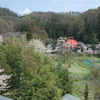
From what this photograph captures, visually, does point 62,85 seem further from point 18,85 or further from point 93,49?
point 93,49

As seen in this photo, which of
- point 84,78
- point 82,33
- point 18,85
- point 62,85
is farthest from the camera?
point 82,33

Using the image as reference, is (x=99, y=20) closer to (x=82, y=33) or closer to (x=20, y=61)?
(x=82, y=33)

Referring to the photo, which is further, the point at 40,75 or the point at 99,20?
the point at 99,20

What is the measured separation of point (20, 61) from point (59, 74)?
1.92m

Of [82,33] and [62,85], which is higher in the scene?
[82,33]

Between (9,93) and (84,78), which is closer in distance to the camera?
(9,93)

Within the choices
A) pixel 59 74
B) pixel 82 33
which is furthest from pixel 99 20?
pixel 59 74

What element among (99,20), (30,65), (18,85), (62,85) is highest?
(99,20)

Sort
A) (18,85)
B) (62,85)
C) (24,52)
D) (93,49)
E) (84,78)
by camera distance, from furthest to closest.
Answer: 1. (93,49)
2. (84,78)
3. (62,85)
4. (24,52)
5. (18,85)

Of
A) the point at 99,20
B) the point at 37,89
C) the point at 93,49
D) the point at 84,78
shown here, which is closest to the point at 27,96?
the point at 37,89

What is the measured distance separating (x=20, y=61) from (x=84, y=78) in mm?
7048

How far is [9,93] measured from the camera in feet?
14.6

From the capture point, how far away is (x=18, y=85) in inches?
187

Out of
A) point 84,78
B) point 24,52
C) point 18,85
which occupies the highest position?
point 24,52
